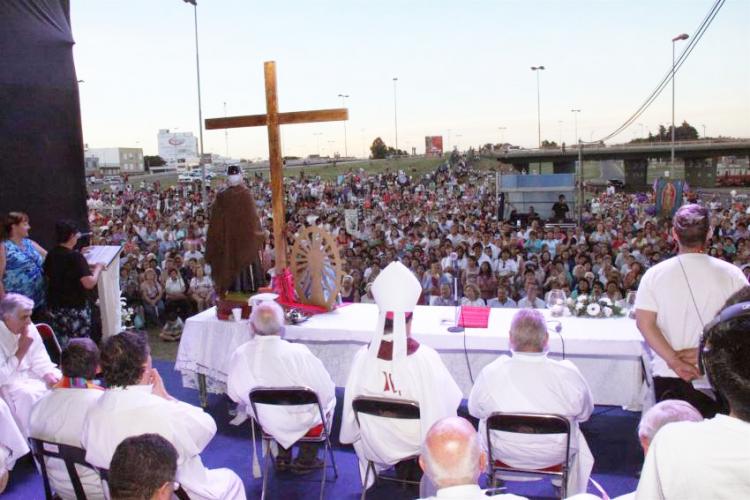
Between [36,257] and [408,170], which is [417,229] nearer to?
[36,257]

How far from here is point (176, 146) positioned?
63.7 meters

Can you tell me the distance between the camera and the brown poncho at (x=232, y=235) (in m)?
5.84

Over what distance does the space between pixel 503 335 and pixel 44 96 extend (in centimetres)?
536

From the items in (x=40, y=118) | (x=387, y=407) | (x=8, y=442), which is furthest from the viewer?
(x=40, y=118)

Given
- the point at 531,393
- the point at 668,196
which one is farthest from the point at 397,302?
the point at 668,196

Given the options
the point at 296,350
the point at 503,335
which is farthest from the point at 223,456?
the point at 503,335

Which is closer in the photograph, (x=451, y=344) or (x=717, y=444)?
(x=717, y=444)

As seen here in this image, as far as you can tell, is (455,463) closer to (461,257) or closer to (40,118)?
(40,118)

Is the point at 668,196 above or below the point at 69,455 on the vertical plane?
above

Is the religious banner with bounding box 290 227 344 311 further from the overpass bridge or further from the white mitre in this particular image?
the overpass bridge

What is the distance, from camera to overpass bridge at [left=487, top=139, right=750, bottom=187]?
49750 mm

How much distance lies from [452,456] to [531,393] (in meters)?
1.46

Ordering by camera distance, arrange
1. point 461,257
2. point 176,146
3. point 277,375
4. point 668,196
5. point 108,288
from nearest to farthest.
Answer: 1. point 277,375
2. point 108,288
3. point 461,257
4. point 668,196
5. point 176,146

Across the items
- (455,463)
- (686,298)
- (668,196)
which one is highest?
(668,196)
